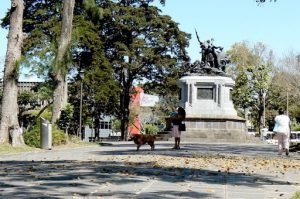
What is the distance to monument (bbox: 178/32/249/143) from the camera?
3522cm

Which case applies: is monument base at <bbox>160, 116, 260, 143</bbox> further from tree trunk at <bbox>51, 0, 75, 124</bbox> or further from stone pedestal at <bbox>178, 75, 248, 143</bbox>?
tree trunk at <bbox>51, 0, 75, 124</bbox>

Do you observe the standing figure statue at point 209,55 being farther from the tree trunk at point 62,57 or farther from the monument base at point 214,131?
the tree trunk at point 62,57

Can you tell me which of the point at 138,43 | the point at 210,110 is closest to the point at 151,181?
the point at 210,110

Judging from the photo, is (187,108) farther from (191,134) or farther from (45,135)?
(45,135)

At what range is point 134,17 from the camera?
49.3 meters

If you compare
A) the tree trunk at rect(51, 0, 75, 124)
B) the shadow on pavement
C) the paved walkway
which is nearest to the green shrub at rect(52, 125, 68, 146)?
the tree trunk at rect(51, 0, 75, 124)

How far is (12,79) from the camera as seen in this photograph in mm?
21312

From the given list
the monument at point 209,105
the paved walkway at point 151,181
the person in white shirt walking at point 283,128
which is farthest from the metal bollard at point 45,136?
the monument at point 209,105

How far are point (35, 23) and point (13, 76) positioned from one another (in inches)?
1067

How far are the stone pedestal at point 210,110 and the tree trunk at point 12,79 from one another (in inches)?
622

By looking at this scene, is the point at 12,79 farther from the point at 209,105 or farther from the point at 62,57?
the point at 209,105

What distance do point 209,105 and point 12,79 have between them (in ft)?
60.2

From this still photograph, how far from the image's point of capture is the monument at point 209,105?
3522cm

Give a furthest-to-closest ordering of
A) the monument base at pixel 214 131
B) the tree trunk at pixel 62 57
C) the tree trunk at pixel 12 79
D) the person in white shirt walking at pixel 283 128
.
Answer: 1. the monument base at pixel 214 131
2. the tree trunk at pixel 62 57
3. the tree trunk at pixel 12 79
4. the person in white shirt walking at pixel 283 128
